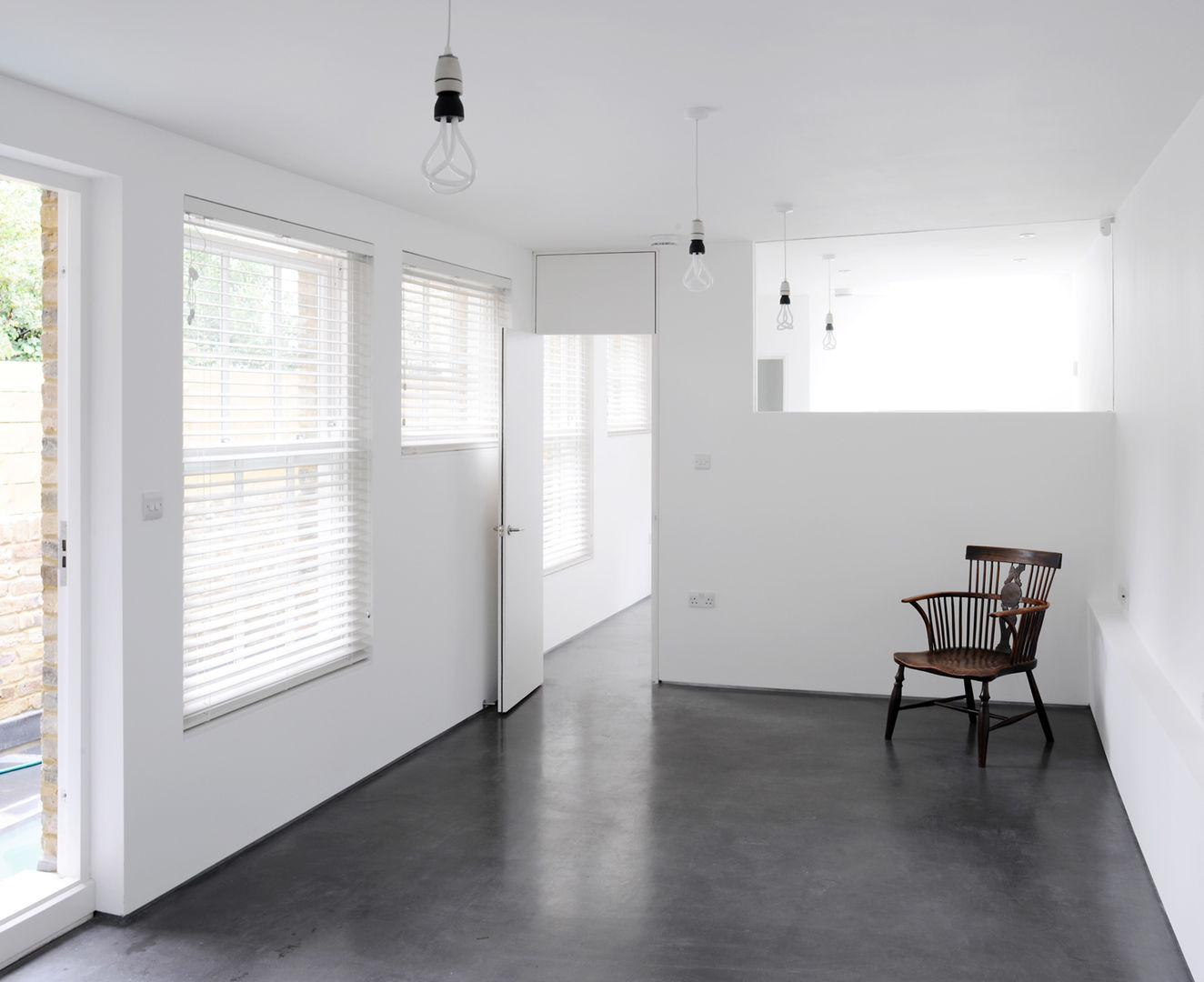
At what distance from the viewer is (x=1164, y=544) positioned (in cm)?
391

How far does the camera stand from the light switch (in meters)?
3.26

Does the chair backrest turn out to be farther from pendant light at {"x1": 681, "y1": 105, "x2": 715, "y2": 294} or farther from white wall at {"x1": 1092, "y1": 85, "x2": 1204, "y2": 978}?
pendant light at {"x1": 681, "y1": 105, "x2": 715, "y2": 294}

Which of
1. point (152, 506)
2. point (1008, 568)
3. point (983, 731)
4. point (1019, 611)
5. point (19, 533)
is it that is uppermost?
point (152, 506)

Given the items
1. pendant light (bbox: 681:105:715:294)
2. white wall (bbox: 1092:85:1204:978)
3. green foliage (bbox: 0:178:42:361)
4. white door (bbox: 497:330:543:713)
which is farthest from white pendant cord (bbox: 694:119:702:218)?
green foliage (bbox: 0:178:42:361)

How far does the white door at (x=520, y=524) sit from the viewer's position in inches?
211

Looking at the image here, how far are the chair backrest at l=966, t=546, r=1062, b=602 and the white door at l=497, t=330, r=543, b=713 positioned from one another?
7.75 feet

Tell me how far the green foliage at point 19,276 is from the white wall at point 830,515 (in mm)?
3862

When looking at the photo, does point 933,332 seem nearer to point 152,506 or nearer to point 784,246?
point 784,246

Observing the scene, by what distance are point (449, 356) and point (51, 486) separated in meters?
2.30

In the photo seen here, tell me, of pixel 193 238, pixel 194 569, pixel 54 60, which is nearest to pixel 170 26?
pixel 54 60

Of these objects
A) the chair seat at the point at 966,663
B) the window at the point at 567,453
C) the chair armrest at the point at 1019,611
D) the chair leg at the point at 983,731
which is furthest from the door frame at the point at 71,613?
the window at the point at 567,453

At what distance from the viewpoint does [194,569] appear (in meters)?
3.54

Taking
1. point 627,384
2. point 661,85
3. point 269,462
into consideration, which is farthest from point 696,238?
point 627,384

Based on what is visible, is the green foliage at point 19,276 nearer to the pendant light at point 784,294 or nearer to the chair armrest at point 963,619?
the pendant light at point 784,294
